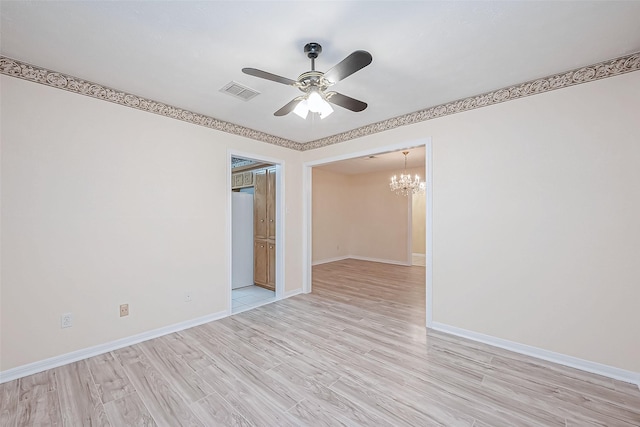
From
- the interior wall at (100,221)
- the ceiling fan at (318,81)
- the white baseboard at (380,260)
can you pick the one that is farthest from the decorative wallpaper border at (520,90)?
the white baseboard at (380,260)

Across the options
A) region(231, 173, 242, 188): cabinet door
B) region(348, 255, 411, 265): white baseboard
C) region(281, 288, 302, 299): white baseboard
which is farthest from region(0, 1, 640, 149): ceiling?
region(348, 255, 411, 265): white baseboard

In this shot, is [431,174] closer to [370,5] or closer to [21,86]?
[370,5]

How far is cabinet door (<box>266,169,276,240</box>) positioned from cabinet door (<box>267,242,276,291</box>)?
0.53ft

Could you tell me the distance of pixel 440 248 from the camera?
299 centimetres

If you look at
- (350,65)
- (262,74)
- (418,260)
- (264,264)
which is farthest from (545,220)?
(418,260)

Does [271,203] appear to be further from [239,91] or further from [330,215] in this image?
[330,215]

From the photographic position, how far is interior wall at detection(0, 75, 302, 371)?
2.13 meters

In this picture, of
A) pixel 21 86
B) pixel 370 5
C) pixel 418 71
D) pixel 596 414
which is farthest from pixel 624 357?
pixel 21 86

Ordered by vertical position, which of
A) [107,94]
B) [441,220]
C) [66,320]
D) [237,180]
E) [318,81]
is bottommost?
[66,320]

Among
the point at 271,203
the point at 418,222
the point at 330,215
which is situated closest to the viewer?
the point at 271,203

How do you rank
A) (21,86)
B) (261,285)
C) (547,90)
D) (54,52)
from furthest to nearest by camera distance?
(261,285) < (547,90) < (21,86) < (54,52)

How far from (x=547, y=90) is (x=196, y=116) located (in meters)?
3.64

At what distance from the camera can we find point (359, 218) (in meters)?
8.07

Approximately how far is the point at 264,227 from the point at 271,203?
1.56 ft
